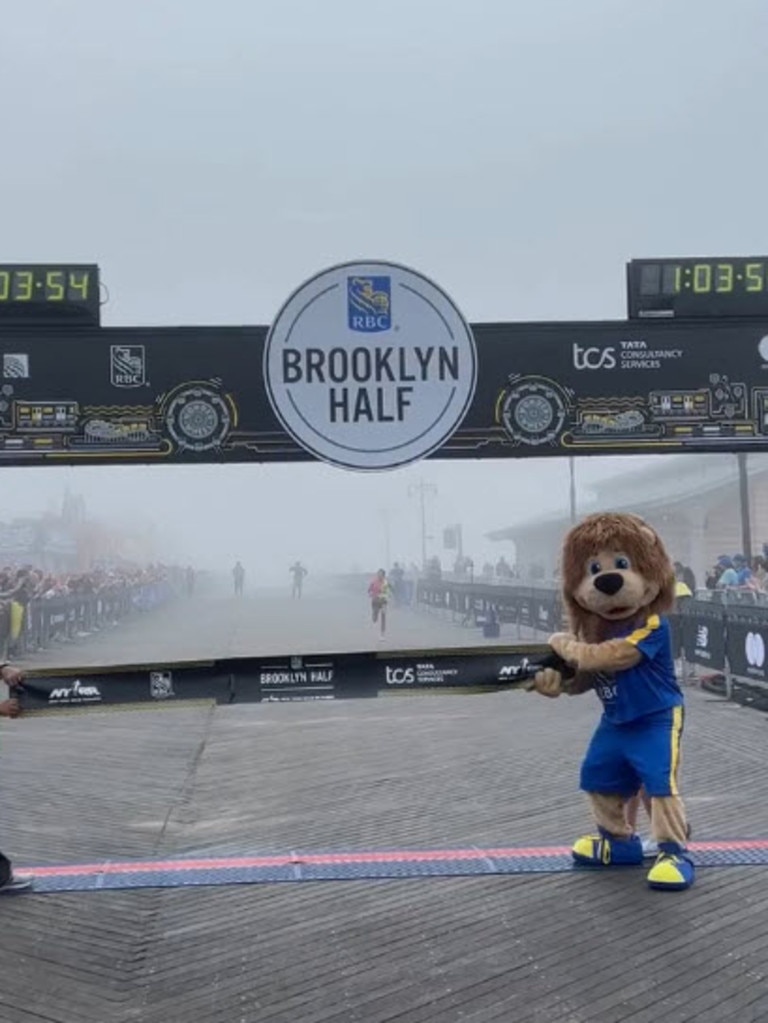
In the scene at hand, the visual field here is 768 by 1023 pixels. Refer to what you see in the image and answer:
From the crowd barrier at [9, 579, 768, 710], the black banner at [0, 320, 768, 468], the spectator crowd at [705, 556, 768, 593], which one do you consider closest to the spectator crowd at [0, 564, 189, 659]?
the spectator crowd at [705, 556, 768, 593]

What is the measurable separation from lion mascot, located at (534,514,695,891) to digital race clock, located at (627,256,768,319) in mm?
2960

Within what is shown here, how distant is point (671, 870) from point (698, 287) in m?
4.59

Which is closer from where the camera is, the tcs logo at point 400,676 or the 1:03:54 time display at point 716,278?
the tcs logo at point 400,676

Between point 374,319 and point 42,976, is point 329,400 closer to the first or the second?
point 374,319

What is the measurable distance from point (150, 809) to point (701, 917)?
13.5 feet

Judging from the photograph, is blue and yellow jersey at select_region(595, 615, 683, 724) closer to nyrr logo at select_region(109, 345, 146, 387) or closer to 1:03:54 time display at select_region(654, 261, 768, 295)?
1:03:54 time display at select_region(654, 261, 768, 295)

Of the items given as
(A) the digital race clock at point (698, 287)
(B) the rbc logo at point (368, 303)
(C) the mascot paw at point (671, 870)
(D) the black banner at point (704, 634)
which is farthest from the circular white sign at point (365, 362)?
(D) the black banner at point (704, 634)

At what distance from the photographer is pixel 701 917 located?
200 inches

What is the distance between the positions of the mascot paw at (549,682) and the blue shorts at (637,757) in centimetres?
42

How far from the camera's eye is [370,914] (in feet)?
17.3

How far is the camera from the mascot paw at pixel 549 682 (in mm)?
5734

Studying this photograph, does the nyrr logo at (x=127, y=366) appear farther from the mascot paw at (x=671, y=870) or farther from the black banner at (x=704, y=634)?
the black banner at (x=704, y=634)

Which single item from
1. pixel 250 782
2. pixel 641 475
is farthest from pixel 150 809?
pixel 641 475

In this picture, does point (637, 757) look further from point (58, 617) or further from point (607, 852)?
point (58, 617)
